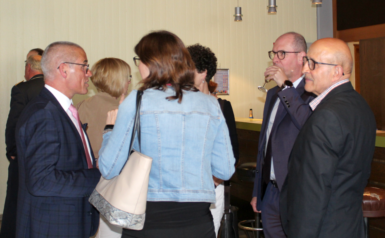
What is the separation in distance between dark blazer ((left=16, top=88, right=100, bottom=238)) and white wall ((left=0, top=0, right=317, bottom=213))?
4.00m

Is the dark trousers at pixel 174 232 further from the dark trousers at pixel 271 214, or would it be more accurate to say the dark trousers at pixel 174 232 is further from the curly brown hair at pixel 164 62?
the dark trousers at pixel 271 214

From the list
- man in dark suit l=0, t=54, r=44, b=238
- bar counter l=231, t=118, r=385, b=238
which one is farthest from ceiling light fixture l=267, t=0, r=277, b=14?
man in dark suit l=0, t=54, r=44, b=238

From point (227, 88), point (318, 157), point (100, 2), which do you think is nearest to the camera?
point (318, 157)

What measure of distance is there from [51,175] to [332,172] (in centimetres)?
126

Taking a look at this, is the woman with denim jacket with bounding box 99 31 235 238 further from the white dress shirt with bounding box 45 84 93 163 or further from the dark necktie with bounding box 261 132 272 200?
the dark necktie with bounding box 261 132 272 200

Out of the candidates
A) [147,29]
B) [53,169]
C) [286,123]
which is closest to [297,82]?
[286,123]

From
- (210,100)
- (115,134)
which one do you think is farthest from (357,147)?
(115,134)

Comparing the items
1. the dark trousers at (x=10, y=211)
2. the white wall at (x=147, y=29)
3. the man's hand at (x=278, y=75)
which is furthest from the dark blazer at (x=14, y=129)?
the man's hand at (x=278, y=75)

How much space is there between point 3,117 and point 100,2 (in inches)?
92.0

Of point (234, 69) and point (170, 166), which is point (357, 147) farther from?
point (234, 69)

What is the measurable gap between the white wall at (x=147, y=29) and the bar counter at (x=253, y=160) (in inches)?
74.0

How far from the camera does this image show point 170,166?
1430mm

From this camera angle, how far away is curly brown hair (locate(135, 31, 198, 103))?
1.47 meters

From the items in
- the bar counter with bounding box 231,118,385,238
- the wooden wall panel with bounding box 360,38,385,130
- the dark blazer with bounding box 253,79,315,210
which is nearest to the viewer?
the dark blazer with bounding box 253,79,315,210
